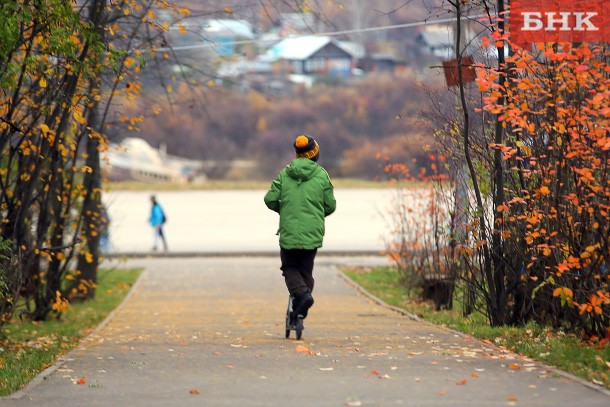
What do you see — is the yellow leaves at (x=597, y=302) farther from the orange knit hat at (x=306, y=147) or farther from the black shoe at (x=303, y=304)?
the orange knit hat at (x=306, y=147)

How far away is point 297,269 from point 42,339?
10.6 ft

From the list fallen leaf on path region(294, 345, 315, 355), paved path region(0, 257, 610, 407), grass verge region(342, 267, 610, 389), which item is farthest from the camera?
fallen leaf on path region(294, 345, 315, 355)

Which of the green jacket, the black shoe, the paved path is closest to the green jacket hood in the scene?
the green jacket

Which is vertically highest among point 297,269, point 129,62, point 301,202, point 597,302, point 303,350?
point 129,62

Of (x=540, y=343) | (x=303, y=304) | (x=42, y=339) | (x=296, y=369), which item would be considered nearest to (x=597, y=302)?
(x=540, y=343)

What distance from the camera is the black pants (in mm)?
11117

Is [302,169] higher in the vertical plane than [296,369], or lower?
higher

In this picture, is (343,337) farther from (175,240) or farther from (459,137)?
(175,240)

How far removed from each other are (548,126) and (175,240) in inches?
1121

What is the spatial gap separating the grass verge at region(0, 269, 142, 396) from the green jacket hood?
8.30ft

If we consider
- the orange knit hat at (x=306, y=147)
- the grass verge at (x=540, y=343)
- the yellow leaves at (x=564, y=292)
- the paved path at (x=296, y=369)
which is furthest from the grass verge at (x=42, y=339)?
the yellow leaves at (x=564, y=292)

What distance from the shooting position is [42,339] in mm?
12922

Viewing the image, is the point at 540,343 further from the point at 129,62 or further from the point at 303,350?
the point at 129,62

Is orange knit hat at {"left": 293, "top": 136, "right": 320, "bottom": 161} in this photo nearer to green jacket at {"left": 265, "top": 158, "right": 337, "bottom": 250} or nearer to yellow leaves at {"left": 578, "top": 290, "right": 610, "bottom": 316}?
green jacket at {"left": 265, "top": 158, "right": 337, "bottom": 250}
